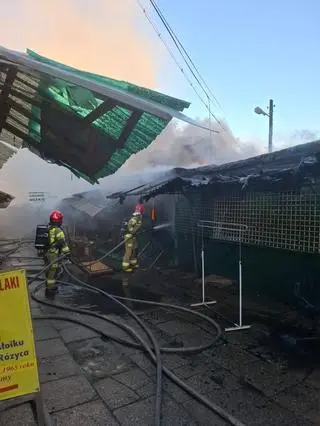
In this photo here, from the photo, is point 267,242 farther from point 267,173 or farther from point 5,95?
point 5,95

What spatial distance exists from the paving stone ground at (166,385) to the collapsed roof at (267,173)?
2.92 meters

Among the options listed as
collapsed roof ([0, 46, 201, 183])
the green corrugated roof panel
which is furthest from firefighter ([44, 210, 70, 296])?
the green corrugated roof panel

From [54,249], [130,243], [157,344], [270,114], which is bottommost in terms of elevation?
[157,344]

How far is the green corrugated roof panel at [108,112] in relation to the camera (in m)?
3.15

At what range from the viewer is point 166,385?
13.5ft

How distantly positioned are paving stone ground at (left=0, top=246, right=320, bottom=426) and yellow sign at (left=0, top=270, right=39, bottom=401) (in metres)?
0.87

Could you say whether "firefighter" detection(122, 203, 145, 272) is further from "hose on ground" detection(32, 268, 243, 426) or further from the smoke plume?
the smoke plume

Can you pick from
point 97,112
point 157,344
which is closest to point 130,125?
point 97,112

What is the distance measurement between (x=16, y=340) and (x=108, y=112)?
286 centimetres

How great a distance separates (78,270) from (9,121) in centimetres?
650

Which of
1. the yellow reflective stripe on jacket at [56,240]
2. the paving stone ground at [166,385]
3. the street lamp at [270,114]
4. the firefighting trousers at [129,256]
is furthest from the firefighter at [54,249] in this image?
the street lamp at [270,114]

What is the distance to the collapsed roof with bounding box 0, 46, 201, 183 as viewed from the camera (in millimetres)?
2772

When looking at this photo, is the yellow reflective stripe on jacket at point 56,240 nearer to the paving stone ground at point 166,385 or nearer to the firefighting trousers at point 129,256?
the firefighting trousers at point 129,256

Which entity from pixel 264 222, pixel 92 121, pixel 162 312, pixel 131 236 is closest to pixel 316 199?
pixel 264 222
